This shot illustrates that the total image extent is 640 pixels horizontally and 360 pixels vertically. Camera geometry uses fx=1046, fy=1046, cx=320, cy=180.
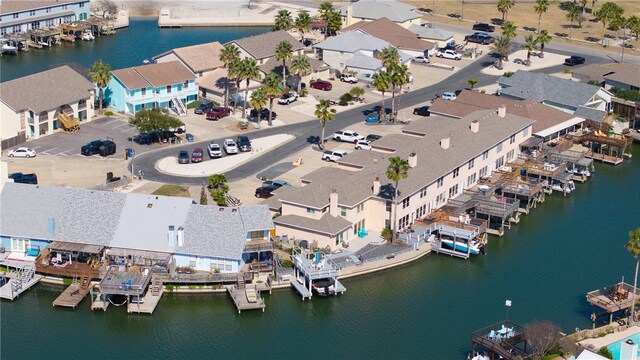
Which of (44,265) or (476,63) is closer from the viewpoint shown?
(44,265)

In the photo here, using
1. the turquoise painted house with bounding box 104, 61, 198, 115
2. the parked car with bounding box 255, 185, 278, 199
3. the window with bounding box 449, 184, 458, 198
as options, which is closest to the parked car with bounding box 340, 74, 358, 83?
the turquoise painted house with bounding box 104, 61, 198, 115

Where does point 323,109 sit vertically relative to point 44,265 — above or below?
above

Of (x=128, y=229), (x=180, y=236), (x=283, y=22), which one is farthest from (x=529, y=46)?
(x=128, y=229)

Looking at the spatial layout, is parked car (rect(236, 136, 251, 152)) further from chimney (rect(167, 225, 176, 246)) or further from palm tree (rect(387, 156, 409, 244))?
chimney (rect(167, 225, 176, 246))

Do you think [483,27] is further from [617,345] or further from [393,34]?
[617,345]

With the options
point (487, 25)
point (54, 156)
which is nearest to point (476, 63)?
point (487, 25)

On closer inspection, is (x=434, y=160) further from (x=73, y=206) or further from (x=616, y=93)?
(x=616, y=93)

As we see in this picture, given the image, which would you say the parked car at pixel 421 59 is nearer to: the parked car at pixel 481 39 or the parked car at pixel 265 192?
the parked car at pixel 481 39
